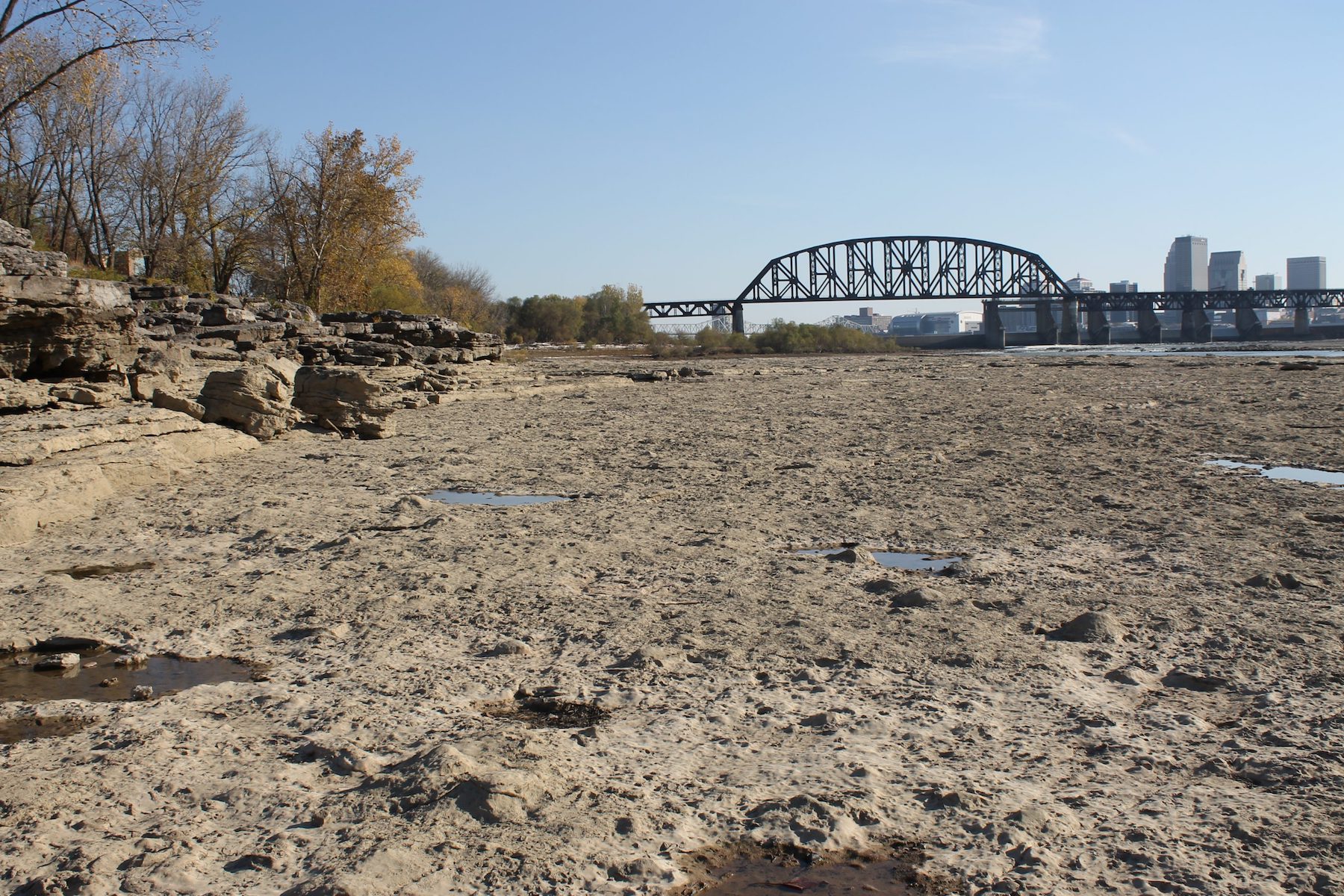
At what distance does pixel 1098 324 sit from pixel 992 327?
1499 centimetres

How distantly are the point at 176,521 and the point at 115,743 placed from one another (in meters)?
4.30

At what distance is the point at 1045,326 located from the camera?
355 ft

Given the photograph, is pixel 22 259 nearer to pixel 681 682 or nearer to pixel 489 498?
pixel 489 498

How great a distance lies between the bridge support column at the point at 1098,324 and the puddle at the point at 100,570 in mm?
107557

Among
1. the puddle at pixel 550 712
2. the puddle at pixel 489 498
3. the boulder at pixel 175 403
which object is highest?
the boulder at pixel 175 403

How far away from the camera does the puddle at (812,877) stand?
2658 mm

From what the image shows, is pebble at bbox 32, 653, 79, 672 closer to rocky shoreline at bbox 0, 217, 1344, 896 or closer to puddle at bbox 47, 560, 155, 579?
rocky shoreline at bbox 0, 217, 1344, 896

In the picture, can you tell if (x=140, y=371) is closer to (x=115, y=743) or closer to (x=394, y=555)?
(x=394, y=555)

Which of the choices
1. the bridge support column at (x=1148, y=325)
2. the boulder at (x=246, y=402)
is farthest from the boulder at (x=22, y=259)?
the bridge support column at (x=1148, y=325)

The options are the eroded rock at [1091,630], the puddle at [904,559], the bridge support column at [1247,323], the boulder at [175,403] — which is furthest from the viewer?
the bridge support column at [1247,323]

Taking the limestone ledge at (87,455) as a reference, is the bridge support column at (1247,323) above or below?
above

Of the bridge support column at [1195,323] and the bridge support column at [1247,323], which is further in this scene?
the bridge support column at [1247,323]

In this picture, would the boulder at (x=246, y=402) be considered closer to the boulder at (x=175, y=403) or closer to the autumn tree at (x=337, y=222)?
the boulder at (x=175, y=403)

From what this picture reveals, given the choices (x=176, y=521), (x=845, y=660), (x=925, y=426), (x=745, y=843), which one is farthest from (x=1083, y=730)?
(x=925, y=426)
